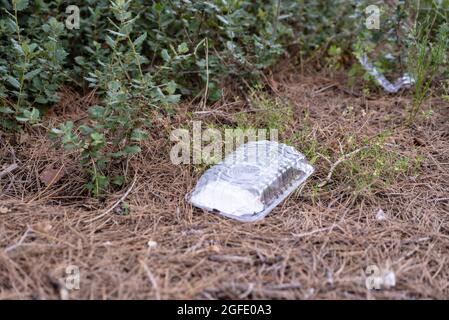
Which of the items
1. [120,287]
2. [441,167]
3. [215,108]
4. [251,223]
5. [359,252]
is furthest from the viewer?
[215,108]

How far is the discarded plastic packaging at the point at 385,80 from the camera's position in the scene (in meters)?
3.24

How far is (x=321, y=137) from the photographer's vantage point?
2.73m

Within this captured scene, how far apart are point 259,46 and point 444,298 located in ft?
5.75

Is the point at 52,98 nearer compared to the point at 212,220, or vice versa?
the point at 212,220

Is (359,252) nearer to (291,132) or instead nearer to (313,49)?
(291,132)

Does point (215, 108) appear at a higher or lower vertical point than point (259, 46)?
lower

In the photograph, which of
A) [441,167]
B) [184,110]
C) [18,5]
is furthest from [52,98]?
[441,167]

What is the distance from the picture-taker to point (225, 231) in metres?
2.06

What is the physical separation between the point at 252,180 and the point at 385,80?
4.81 feet

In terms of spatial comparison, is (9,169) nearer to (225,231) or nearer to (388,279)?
(225,231)

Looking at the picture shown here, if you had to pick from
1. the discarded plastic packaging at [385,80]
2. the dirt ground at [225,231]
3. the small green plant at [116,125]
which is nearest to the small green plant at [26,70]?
the dirt ground at [225,231]

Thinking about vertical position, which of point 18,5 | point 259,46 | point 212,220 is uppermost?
point 18,5

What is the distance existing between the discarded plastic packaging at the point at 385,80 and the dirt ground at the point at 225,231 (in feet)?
1.53

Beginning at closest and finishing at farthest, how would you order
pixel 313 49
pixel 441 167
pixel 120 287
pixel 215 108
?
pixel 120 287, pixel 441 167, pixel 215 108, pixel 313 49
